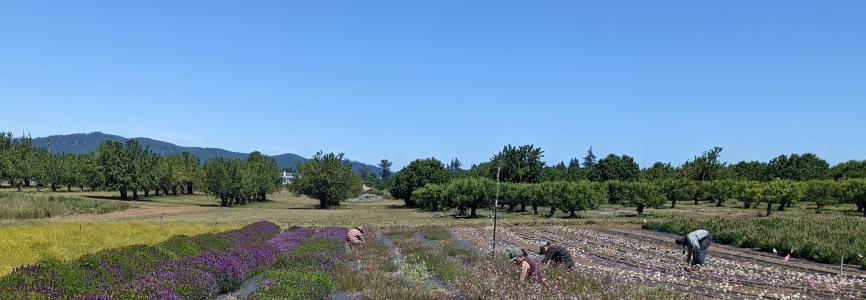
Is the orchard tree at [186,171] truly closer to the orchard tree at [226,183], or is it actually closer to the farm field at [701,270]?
the orchard tree at [226,183]

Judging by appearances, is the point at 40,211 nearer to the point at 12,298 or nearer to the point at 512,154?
the point at 12,298

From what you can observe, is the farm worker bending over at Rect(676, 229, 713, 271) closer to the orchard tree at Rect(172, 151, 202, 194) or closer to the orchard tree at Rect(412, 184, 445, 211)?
the orchard tree at Rect(412, 184, 445, 211)

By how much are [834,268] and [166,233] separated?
36421mm

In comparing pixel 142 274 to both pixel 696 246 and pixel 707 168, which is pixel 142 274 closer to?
pixel 696 246

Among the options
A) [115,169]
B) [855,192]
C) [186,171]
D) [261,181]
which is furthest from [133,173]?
[855,192]

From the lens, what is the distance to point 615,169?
127 meters

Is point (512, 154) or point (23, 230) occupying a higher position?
point (512, 154)

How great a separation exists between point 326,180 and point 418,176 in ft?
66.7

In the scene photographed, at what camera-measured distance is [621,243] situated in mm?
36219

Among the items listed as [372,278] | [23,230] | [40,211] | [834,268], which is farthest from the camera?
[40,211]

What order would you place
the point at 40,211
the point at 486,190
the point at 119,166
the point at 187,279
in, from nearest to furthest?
the point at 187,279 → the point at 40,211 → the point at 486,190 → the point at 119,166

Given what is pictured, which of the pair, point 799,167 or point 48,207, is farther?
point 799,167

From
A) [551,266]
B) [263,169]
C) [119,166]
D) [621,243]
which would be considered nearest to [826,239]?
[621,243]

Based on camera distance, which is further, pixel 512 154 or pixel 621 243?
pixel 512 154
